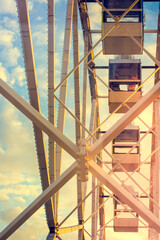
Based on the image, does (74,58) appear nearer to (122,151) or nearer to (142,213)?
(122,151)

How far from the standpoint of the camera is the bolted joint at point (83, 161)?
23.4 feet

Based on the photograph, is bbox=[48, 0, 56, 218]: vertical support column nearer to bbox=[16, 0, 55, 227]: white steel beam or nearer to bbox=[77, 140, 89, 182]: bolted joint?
bbox=[16, 0, 55, 227]: white steel beam

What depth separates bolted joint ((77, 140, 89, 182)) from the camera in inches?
281

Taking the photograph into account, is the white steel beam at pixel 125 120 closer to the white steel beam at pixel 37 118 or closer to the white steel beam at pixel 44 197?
the white steel beam at pixel 37 118

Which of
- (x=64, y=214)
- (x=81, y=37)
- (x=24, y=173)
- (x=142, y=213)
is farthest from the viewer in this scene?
(x=81, y=37)

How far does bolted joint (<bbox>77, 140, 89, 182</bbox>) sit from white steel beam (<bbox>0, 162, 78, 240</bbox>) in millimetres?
160

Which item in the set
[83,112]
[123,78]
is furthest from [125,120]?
[83,112]

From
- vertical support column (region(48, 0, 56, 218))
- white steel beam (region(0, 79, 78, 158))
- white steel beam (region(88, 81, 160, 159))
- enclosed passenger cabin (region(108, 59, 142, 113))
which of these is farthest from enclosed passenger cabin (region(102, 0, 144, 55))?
white steel beam (region(0, 79, 78, 158))

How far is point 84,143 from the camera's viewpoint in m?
7.11

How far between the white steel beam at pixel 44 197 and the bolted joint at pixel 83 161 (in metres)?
0.16

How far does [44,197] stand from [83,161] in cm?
140

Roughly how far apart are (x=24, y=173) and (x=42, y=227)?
2886 millimetres

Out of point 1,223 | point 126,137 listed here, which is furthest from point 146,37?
point 1,223

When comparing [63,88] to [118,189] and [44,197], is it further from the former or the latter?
[118,189]
